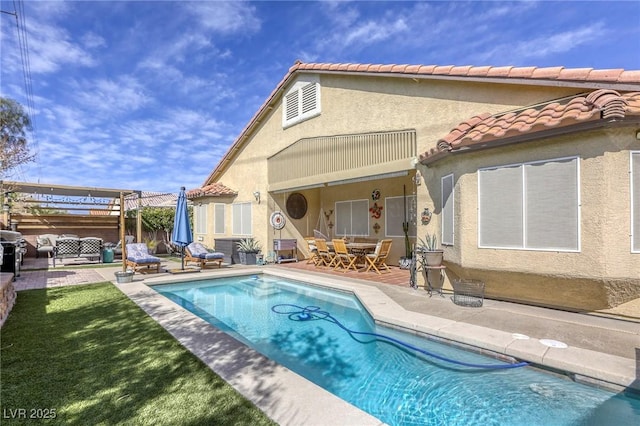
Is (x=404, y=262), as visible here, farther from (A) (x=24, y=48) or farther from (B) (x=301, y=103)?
(A) (x=24, y=48)

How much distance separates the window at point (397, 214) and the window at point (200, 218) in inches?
447

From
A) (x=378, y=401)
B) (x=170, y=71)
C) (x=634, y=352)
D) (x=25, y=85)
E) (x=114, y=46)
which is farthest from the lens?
(x=170, y=71)

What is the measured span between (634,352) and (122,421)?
7.21 metres

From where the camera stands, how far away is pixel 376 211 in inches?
635

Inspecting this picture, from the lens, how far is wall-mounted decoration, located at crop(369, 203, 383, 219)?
1598 cm

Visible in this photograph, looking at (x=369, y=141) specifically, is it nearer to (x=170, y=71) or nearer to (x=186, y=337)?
(x=186, y=337)

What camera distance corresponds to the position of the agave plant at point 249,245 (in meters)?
16.3

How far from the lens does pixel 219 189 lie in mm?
19031

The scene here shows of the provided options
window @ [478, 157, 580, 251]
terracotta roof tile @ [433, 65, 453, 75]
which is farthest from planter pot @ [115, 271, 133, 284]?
terracotta roof tile @ [433, 65, 453, 75]

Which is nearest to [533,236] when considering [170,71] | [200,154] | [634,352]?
[634,352]

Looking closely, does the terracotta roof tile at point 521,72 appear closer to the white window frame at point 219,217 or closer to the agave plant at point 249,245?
the agave plant at point 249,245

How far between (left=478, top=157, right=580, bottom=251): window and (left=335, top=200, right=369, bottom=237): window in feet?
29.3

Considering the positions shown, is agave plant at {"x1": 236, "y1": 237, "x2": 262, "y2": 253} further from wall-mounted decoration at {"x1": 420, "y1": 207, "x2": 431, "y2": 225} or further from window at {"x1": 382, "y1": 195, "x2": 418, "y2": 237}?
wall-mounted decoration at {"x1": 420, "y1": 207, "x2": 431, "y2": 225}

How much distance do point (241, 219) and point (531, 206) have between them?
48.4 feet
